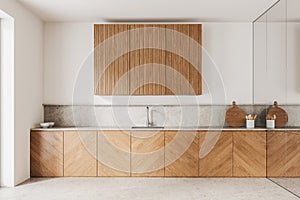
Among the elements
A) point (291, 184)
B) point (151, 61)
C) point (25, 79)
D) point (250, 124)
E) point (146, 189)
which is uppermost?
point (151, 61)

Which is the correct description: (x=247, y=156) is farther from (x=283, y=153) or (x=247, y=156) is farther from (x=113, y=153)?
(x=113, y=153)

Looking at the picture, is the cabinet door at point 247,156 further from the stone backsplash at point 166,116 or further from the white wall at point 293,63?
the white wall at point 293,63

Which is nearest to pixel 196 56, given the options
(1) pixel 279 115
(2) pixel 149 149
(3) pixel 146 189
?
(2) pixel 149 149

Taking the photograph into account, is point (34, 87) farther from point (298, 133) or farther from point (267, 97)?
point (298, 133)

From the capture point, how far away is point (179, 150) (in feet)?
21.4

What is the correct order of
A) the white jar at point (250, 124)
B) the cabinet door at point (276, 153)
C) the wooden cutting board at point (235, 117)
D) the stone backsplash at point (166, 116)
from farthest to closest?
the stone backsplash at point (166, 116) → the wooden cutting board at point (235, 117) → the white jar at point (250, 124) → the cabinet door at point (276, 153)

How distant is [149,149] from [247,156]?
4.79ft

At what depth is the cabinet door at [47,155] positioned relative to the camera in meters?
6.55

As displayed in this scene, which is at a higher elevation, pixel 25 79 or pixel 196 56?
pixel 196 56

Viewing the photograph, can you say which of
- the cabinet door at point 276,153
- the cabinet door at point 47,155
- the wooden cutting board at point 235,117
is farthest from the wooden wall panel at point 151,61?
the cabinet door at point 276,153

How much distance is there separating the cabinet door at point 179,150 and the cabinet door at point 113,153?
1.96 feet

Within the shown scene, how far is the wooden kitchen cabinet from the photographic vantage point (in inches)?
199

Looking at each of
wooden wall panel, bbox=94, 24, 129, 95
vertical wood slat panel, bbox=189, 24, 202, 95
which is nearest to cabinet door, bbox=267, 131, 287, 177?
vertical wood slat panel, bbox=189, 24, 202, 95

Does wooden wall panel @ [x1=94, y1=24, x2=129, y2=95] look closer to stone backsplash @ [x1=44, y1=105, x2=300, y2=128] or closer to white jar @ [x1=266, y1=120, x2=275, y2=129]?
stone backsplash @ [x1=44, y1=105, x2=300, y2=128]
